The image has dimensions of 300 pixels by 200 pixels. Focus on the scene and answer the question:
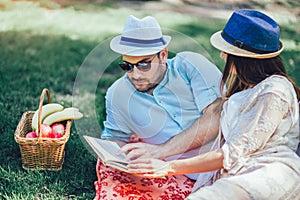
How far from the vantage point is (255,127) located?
2.34 meters

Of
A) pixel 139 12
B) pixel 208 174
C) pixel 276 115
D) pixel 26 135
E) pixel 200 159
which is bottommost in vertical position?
pixel 139 12

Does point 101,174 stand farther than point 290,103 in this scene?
Yes

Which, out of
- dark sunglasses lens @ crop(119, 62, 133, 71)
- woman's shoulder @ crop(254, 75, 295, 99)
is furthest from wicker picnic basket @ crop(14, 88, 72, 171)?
woman's shoulder @ crop(254, 75, 295, 99)

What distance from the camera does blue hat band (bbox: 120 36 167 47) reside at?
269 cm

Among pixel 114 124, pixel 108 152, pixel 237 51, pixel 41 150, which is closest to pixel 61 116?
pixel 41 150

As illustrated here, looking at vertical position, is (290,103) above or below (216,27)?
above

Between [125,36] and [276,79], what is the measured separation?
702 millimetres

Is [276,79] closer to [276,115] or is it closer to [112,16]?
[276,115]

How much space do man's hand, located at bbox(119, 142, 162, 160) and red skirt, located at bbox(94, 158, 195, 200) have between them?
146mm

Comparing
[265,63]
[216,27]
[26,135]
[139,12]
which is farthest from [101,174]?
[139,12]

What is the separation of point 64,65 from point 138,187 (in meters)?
1.93

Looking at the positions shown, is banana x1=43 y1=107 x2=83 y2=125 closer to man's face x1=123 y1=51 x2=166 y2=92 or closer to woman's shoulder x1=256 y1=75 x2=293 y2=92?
man's face x1=123 y1=51 x2=166 y2=92

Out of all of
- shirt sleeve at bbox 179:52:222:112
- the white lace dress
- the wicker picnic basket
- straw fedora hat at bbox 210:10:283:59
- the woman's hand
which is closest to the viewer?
the white lace dress

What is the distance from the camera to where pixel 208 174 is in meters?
2.72
